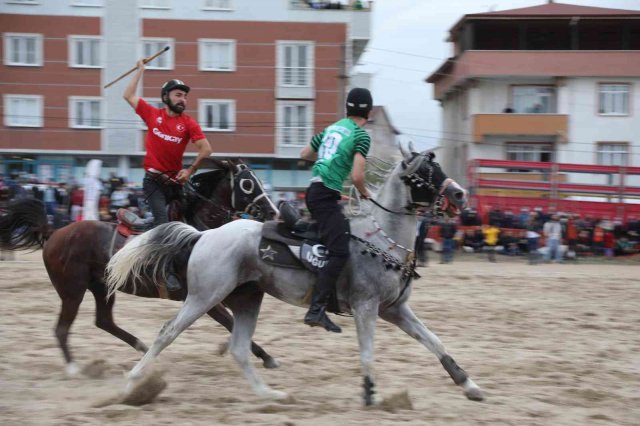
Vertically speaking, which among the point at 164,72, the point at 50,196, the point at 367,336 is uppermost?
the point at 164,72

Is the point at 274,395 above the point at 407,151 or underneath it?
underneath

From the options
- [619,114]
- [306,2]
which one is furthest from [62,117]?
[619,114]

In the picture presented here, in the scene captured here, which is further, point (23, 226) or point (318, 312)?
point (23, 226)

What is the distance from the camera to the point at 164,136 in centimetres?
777

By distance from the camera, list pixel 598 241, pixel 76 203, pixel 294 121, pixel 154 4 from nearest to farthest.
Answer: pixel 76 203 < pixel 598 241 < pixel 154 4 < pixel 294 121

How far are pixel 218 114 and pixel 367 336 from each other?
1197 inches

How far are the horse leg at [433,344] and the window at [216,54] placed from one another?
30170 millimetres

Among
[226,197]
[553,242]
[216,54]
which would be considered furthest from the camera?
[216,54]

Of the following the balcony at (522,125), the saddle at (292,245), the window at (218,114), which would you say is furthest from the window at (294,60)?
the saddle at (292,245)

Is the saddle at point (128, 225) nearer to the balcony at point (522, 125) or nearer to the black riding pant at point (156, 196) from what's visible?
the black riding pant at point (156, 196)

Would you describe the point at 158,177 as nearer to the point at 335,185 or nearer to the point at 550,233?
the point at 335,185

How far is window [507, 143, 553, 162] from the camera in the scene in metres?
36.2

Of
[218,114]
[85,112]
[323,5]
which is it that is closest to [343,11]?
[323,5]

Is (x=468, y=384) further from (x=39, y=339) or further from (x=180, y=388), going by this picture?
(x=39, y=339)
